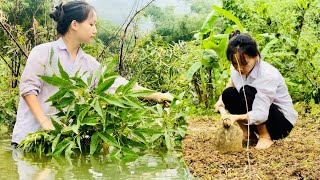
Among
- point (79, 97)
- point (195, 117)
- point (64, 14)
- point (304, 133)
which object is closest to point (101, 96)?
point (79, 97)

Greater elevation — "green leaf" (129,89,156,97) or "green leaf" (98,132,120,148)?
"green leaf" (129,89,156,97)

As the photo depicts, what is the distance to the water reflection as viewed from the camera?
278cm

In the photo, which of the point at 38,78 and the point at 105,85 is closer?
the point at 105,85

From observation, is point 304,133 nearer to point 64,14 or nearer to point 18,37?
point 64,14

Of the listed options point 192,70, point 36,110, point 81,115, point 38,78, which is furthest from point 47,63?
point 192,70

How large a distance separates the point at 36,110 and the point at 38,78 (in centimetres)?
23

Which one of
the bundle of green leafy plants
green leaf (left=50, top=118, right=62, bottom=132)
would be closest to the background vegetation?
the bundle of green leafy plants

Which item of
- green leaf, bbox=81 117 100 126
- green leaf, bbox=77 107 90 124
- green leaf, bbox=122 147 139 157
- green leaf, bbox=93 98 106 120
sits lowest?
green leaf, bbox=122 147 139 157

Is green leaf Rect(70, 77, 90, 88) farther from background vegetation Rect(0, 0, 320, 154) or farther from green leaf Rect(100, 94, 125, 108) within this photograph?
background vegetation Rect(0, 0, 320, 154)

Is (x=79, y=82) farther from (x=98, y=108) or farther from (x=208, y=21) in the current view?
(x=208, y=21)

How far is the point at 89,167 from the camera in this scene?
3.03 meters

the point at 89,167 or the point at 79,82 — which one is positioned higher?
the point at 79,82

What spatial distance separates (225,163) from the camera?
2863mm

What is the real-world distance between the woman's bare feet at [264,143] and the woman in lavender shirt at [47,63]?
28.3 inches
